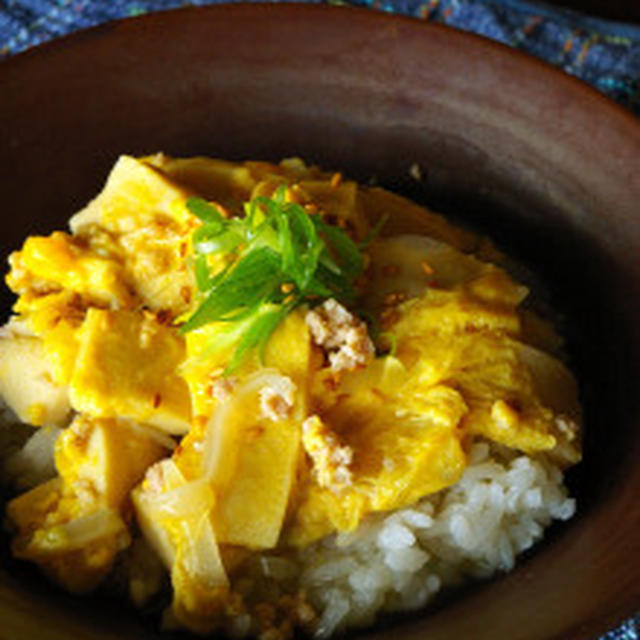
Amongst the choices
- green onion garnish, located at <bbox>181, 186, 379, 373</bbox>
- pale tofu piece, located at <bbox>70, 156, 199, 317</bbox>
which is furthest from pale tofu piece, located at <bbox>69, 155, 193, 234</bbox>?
green onion garnish, located at <bbox>181, 186, 379, 373</bbox>

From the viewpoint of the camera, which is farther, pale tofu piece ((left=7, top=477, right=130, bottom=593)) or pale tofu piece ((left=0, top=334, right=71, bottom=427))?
pale tofu piece ((left=0, top=334, right=71, bottom=427))

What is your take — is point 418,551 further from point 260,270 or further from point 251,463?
point 260,270

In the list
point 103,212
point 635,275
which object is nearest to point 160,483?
point 103,212

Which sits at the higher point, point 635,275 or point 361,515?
point 635,275

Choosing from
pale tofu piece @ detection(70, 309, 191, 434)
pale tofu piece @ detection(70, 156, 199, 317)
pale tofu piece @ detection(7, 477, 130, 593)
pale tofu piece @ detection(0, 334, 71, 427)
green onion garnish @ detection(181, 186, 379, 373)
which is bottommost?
pale tofu piece @ detection(7, 477, 130, 593)

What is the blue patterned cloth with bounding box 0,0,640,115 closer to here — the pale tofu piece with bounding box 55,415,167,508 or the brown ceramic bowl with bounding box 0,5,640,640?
the brown ceramic bowl with bounding box 0,5,640,640

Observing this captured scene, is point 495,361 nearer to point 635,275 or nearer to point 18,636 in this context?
point 635,275

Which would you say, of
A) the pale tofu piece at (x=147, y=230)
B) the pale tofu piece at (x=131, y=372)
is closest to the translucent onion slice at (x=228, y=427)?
the pale tofu piece at (x=131, y=372)
